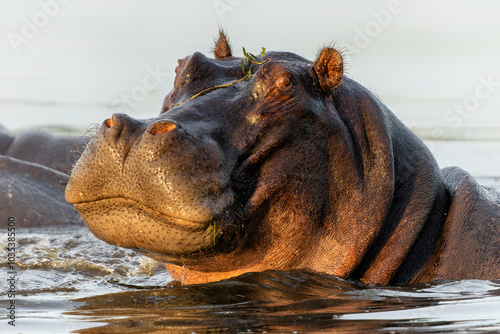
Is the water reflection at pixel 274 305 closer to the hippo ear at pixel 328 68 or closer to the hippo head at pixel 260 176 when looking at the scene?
the hippo head at pixel 260 176

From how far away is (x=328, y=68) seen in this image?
16.0 ft

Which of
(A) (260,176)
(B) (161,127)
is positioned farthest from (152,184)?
(A) (260,176)

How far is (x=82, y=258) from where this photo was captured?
22.7 feet

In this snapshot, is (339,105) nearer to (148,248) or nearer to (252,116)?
(252,116)

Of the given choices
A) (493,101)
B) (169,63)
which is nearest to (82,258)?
(169,63)

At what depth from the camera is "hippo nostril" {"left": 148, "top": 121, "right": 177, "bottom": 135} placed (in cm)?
411

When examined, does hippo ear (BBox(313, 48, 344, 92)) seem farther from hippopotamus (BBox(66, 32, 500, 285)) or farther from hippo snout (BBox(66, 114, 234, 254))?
hippo snout (BBox(66, 114, 234, 254))

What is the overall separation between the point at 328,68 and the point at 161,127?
1242mm

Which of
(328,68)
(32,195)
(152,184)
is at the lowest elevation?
(32,195)

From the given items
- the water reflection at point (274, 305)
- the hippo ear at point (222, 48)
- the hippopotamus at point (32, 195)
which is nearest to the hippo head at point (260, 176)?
the water reflection at point (274, 305)

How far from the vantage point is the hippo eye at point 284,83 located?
4.66 m

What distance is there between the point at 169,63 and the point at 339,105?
46.8 ft

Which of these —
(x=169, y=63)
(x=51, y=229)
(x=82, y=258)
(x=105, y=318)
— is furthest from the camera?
(x=169, y=63)

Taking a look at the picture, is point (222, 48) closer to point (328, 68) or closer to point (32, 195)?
point (328, 68)
